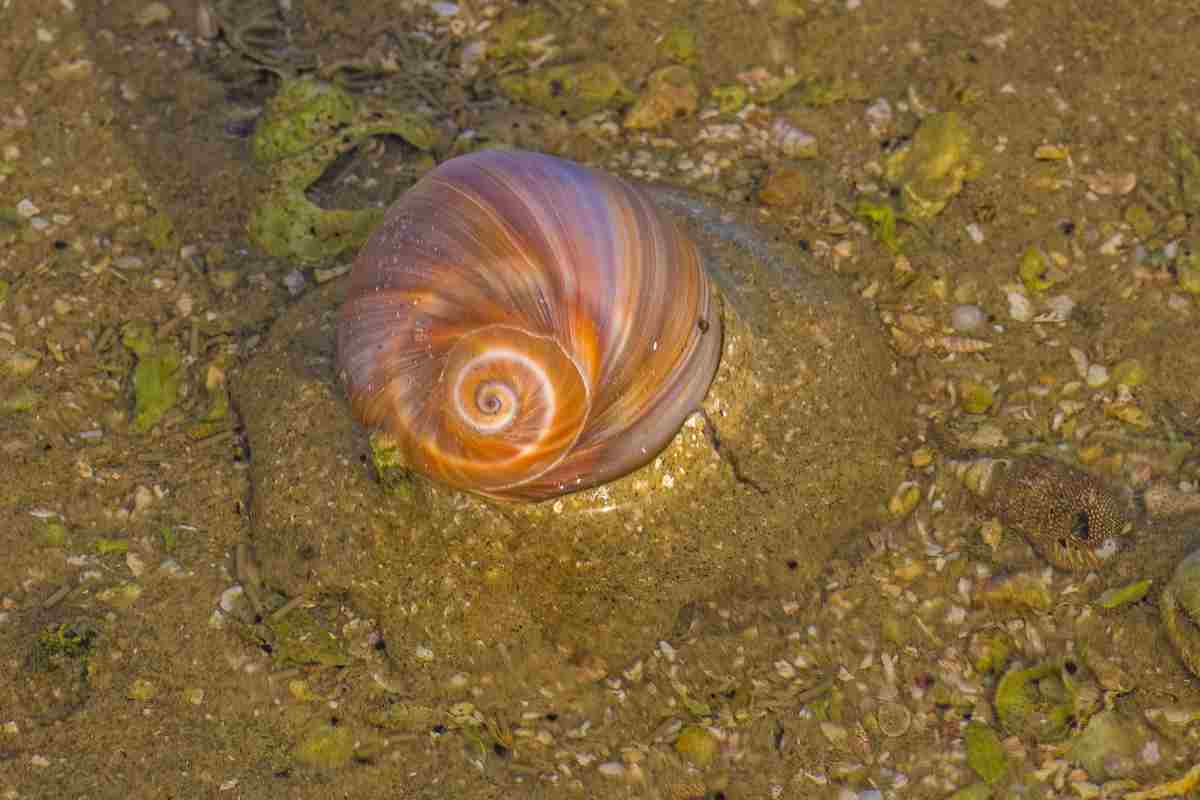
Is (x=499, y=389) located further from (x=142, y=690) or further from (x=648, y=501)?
(x=142, y=690)

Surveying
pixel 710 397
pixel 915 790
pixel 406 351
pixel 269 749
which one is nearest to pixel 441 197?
pixel 406 351

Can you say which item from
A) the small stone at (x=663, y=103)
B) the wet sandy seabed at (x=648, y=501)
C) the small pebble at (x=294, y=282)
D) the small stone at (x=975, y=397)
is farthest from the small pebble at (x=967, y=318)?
the small pebble at (x=294, y=282)

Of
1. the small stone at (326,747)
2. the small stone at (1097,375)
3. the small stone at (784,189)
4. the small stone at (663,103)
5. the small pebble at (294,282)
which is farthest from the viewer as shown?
the small stone at (663,103)

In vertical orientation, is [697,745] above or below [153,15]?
below

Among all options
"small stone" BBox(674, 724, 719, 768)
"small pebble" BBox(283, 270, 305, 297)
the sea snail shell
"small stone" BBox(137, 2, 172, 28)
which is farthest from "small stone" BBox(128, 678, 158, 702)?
"small stone" BBox(137, 2, 172, 28)

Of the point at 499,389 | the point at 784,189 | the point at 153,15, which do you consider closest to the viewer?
the point at 499,389

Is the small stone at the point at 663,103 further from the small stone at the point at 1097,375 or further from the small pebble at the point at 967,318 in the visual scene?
the small stone at the point at 1097,375

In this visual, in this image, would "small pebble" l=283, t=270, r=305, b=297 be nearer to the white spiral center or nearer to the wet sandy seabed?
the wet sandy seabed

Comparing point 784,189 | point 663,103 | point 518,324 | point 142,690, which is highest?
point 518,324

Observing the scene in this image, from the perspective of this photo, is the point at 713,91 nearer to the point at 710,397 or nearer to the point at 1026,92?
the point at 1026,92

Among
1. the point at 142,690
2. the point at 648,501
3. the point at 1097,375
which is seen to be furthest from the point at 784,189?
the point at 142,690
